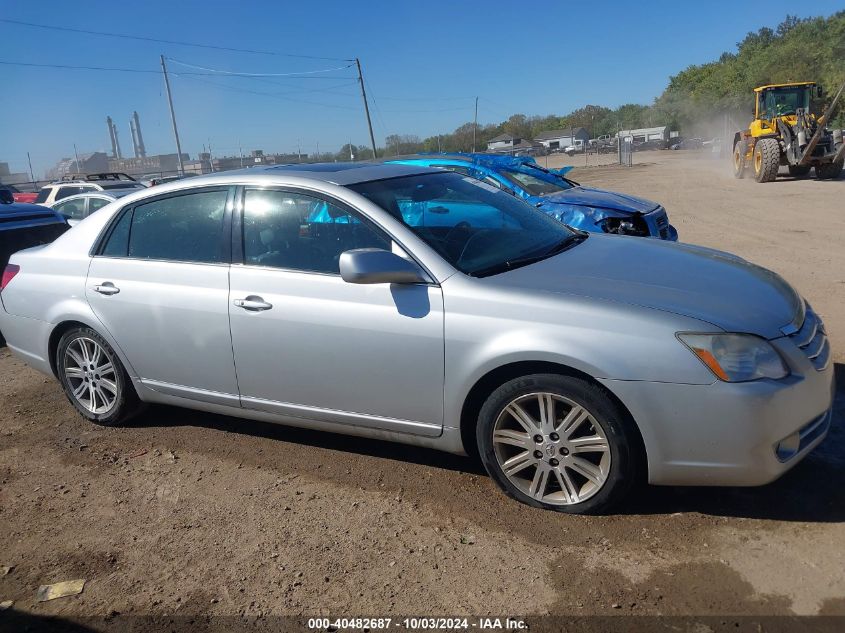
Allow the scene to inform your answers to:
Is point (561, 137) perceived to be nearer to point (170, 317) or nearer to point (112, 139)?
point (112, 139)

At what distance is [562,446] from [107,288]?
118 inches

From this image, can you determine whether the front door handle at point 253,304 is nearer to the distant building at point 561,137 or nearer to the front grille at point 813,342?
the front grille at point 813,342

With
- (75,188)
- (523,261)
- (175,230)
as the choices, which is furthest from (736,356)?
(75,188)

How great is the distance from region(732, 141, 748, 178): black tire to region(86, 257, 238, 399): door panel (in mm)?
22467

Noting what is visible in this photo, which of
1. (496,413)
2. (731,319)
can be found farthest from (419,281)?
(731,319)

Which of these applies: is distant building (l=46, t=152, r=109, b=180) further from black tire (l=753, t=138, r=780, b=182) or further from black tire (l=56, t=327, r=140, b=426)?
black tire (l=56, t=327, r=140, b=426)

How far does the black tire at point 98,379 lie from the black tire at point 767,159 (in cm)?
1994

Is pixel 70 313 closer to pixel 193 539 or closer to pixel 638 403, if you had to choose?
A: pixel 193 539

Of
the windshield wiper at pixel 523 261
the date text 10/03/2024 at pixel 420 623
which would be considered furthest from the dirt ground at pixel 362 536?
the windshield wiper at pixel 523 261

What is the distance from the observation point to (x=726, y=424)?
2.84 meters

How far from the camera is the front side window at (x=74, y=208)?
12.6 meters

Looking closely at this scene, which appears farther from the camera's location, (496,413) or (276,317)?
(276,317)

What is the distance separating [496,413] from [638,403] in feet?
2.15

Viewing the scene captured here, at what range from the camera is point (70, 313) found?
4531 mm
